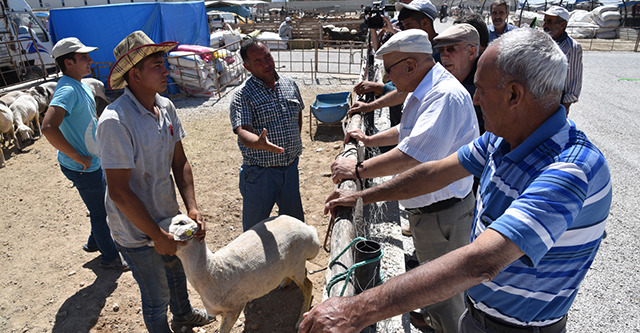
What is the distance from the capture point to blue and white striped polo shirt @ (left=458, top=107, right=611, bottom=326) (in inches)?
41.8

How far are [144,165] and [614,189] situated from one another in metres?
6.28

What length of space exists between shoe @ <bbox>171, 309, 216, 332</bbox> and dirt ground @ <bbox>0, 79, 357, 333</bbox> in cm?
9

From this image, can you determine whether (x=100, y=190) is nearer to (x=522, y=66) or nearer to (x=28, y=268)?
(x=28, y=268)

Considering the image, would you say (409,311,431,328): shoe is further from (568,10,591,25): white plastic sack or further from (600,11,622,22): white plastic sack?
(568,10,591,25): white plastic sack

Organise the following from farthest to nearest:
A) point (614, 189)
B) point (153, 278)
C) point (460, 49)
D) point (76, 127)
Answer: point (614, 189)
point (76, 127)
point (460, 49)
point (153, 278)

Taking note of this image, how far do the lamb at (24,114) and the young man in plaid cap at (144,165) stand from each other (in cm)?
801

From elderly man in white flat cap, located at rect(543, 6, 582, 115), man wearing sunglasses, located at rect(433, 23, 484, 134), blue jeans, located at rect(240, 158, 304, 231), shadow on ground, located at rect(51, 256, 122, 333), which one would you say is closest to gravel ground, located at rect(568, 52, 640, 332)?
elderly man in white flat cap, located at rect(543, 6, 582, 115)

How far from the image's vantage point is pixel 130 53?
2.35 meters

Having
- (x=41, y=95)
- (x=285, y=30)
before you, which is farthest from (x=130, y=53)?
(x=285, y=30)

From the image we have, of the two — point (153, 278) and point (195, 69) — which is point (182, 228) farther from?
point (195, 69)

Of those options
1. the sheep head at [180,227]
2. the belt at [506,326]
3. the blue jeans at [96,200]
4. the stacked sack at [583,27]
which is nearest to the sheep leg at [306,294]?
the sheep head at [180,227]

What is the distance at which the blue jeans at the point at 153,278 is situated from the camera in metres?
2.63

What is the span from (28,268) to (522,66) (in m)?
5.63

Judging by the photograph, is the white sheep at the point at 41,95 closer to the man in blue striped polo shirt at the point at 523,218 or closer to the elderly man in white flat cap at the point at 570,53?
the man in blue striped polo shirt at the point at 523,218
